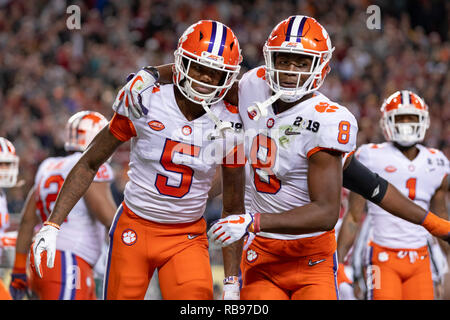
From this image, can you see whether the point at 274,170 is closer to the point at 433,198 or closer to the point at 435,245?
the point at 433,198

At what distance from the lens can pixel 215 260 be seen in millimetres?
6961

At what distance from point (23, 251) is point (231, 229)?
2.30 metres

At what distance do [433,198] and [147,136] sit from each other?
101 inches

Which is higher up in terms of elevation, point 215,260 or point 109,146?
point 109,146

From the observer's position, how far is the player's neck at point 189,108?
11.3 ft

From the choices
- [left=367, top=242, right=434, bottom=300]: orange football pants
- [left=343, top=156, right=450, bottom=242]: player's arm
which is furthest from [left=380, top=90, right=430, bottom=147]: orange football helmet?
[left=343, top=156, right=450, bottom=242]: player's arm

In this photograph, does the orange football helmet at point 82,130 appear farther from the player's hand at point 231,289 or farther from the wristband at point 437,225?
the wristband at point 437,225

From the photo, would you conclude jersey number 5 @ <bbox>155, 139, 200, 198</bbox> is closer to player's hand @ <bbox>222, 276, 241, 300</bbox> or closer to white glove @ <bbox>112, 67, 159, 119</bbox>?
white glove @ <bbox>112, 67, 159, 119</bbox>

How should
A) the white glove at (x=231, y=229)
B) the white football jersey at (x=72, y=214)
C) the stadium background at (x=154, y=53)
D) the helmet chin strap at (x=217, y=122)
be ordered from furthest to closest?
the stadium background at (x=154, y=53), the white football jersey at (x=72, y=214), the helmet chin strap at (x=217, y=122), the white glove at (x=231, y=229)

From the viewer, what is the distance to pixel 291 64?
3336 millimetres

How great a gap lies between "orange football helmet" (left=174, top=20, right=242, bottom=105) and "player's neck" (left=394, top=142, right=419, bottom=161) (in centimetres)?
219

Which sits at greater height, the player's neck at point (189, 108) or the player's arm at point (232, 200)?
the player's neck at point (189, 108)

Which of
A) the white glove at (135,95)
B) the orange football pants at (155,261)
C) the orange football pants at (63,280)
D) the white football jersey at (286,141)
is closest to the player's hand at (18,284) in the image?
the orange football pants at (63,280)
